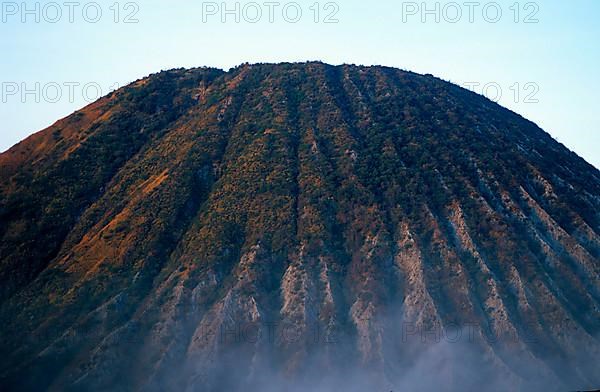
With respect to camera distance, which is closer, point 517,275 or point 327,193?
point 517,275

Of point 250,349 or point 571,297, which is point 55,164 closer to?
point 250,349

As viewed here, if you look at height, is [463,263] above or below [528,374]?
above

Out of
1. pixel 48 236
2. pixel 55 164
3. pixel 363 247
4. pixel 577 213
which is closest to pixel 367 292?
pixel 363 247

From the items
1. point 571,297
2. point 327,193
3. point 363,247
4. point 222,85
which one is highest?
point 222,85

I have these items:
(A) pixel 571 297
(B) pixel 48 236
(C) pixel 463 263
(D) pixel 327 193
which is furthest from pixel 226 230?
(A) pixel 571 297

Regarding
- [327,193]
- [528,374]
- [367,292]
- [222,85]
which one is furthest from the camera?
[222,85]

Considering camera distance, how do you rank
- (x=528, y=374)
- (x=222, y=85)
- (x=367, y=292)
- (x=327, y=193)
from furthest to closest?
(x=222, y=85), (x=327, y=193), (x=367, y=292), (x=528, y=374)
